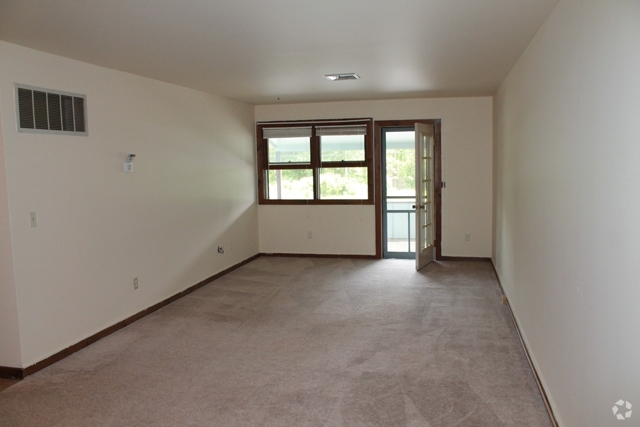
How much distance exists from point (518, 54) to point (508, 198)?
1474 millimetres

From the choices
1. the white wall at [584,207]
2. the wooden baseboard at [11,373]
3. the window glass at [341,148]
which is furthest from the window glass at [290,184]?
the wooden baseboard at [11,373]

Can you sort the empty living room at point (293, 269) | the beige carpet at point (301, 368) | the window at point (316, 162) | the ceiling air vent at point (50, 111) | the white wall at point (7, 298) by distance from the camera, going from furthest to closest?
1. the window at point (316, 162)
2. the ceiling air vent at point (50, 111)
3. the white wall at point (7, 298)
4. the beige carpet at point (301, 368)
5. the empty living room at point (293, 269)

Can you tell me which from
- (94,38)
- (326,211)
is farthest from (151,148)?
(326,211)

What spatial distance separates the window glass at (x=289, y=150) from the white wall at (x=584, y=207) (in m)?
4.30

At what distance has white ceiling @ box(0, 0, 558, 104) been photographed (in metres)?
2.80

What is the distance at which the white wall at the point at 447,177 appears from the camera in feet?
23.3

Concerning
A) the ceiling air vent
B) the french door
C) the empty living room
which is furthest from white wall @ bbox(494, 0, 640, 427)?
the ceiling air vent

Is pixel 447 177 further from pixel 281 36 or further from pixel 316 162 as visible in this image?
pixel 281 36

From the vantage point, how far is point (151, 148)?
503 centimetres

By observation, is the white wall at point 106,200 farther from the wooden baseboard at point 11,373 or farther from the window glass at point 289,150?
the window glass at point 289,150

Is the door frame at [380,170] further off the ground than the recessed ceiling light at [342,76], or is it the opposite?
the recessed ceiling light at [342,76]

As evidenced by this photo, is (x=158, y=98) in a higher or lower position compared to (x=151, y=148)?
higher

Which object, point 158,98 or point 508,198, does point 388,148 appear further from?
point 158,98

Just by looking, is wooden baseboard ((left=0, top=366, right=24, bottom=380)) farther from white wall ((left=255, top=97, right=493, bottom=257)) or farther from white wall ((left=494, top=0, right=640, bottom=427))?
white wall ((left=255, top=97, right=493, bottom=257))
